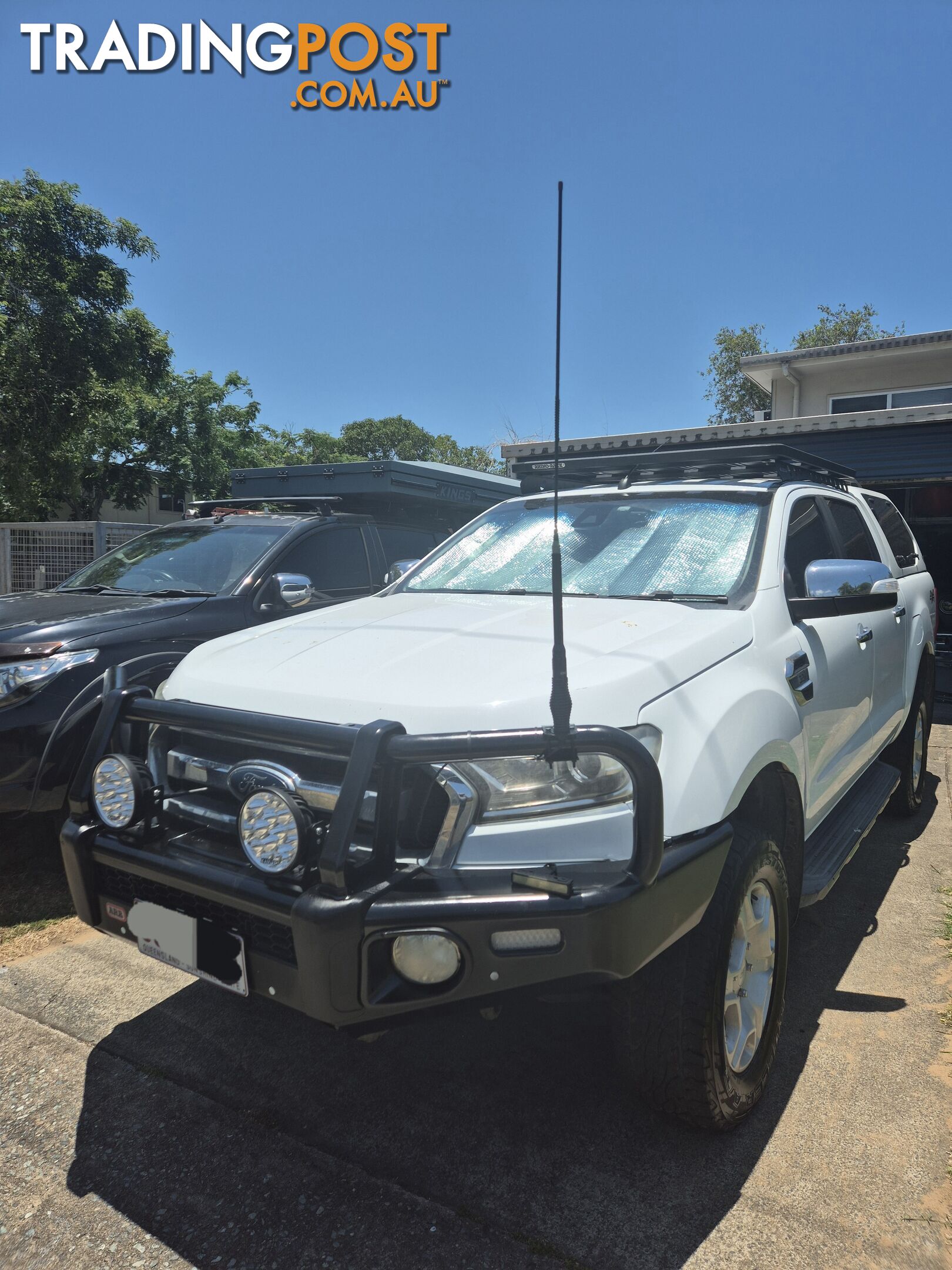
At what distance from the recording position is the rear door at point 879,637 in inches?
153

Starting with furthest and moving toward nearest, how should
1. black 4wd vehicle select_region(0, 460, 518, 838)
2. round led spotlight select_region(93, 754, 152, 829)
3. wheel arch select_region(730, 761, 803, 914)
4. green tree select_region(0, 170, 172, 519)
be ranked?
green tree select_region(0, 170, 172, 519)
black 4wd vehicle select_region(0, 460, 518, 838)
wheel arch select_region(730, 761, 803, 914)
round led spotlight select_region(93, 754, 152, 829)

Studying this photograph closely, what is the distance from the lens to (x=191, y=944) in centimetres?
217

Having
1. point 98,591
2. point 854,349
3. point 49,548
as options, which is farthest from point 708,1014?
point 854,349

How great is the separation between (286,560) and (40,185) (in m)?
15.2

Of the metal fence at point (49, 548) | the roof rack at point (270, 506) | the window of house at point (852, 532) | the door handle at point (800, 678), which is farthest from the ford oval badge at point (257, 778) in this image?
the metal fence at point (49, 548)

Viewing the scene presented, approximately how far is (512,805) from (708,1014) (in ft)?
2.31

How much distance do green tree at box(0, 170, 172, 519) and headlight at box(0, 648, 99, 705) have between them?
46.3 feet

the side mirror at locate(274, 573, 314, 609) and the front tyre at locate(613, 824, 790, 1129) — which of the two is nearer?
the front tyre at locate(613, 824, 790, 1129)

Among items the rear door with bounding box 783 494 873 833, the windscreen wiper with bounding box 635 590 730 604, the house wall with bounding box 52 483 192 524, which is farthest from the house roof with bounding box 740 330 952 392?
the house wall with bounding box 52 483 192 524

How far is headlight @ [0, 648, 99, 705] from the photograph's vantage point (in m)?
4.09

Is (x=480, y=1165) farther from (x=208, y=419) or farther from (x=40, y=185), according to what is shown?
(x=208, y=419)

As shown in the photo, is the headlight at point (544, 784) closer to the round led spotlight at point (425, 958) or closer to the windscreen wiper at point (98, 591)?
the round led spotlight at point (425, 958)

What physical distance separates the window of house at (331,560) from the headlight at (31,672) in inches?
57.9

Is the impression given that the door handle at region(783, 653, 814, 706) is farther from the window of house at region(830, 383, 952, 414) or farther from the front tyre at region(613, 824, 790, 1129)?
the window of house at region(830, 383, 952, 414)
